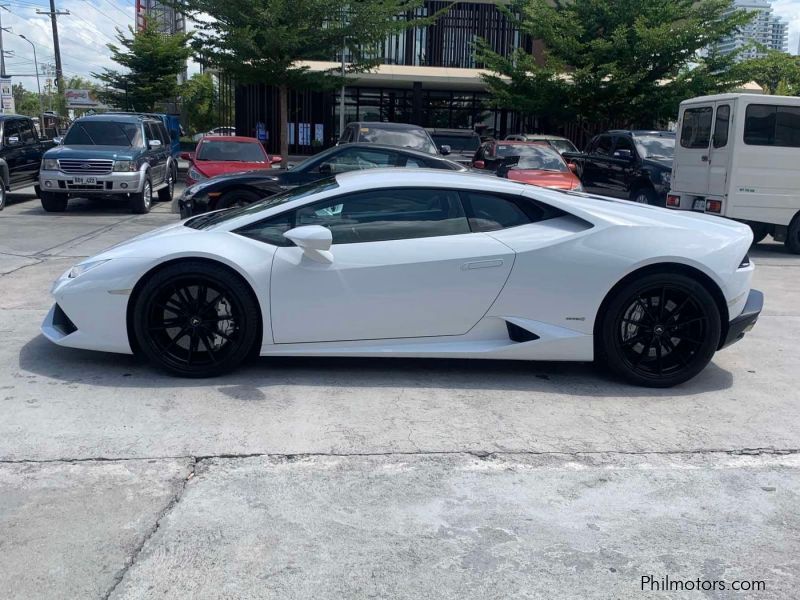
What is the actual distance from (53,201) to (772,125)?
12682 mm

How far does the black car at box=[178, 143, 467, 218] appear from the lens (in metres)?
10.6

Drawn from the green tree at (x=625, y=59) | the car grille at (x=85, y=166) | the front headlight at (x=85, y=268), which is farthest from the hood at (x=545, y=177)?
the green tree at (x=625, y=59)

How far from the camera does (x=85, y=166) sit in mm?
14828

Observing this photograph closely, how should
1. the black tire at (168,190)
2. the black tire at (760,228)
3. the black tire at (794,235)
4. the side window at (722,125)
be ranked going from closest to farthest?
the side window at (722,125), the black tire at (794,235), the black tire at (760,228), the black tire at (168,190)

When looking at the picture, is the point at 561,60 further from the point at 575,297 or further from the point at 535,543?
the point at 535,543

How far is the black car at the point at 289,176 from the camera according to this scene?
10.6 metres

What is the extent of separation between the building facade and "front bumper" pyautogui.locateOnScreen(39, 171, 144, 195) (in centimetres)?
1760

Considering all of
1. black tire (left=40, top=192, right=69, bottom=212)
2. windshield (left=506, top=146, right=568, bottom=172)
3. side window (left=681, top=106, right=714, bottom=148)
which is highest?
side window (left=681, top=106, right=714, bottom=148)

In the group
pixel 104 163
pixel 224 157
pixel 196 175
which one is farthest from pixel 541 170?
pixel 104 163

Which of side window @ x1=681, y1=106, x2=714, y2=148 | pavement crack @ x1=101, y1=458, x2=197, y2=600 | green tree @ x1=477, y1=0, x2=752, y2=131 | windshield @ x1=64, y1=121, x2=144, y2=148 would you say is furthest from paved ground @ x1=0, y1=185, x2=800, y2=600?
green tree @ x1=477, y1=0, x2=752, y2=131

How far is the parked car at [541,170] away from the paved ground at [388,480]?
794 cm

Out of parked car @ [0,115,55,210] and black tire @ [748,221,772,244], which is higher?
parked car @ [0,115,55,210]

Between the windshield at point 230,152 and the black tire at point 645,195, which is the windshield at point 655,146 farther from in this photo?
the windshield at point 230,152

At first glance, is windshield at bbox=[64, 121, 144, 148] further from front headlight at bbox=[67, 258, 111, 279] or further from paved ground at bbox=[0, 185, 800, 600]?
front headlight at bbox=[67, 258, 111, 279]
